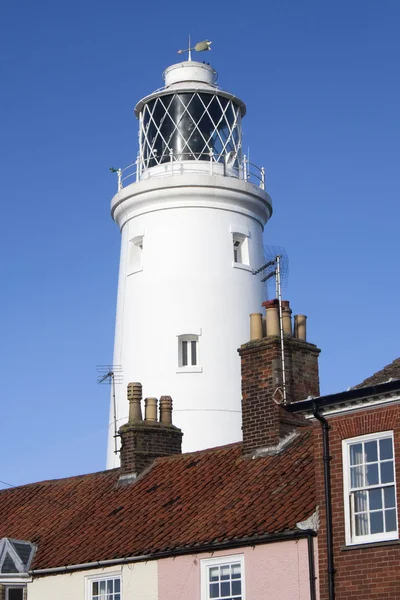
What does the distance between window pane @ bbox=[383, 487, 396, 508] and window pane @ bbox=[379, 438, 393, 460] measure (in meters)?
0.55

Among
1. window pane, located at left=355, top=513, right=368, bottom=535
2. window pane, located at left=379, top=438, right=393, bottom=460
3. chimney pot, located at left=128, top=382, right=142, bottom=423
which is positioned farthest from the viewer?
chimney pot, located at left=128, top=382, right=142, bottom=423

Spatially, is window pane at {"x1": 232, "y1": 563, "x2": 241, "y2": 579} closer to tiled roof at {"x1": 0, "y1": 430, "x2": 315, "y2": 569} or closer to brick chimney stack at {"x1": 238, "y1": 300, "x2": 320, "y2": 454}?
tiled roof at {"x1": 0, "y1": 430, "x2": 315, "y2": 569}

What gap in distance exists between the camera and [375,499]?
21125 millimetres

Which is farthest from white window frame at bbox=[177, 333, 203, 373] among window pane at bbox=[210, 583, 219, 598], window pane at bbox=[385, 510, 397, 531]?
window pane at bbox=[385, 510, 397, 531]

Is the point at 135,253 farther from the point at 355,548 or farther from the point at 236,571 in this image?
the point at 355,548

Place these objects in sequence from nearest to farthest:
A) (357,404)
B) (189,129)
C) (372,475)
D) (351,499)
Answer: (372,475) < (351,499) < (357,404) < (189,129)

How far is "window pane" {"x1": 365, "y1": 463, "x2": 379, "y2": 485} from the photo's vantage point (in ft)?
69.5

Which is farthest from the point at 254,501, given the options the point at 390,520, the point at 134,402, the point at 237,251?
the point at 237,251

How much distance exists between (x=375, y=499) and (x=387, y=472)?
51 cm

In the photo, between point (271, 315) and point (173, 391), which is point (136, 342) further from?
point (271, 315)

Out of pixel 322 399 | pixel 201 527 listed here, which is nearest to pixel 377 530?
pixel 322 399

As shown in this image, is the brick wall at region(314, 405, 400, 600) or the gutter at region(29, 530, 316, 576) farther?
the gutter at region(29, 530, 316, 576)

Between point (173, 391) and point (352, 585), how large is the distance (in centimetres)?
1763

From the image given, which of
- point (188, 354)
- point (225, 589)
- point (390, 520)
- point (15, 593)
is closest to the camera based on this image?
point (390, 520)
